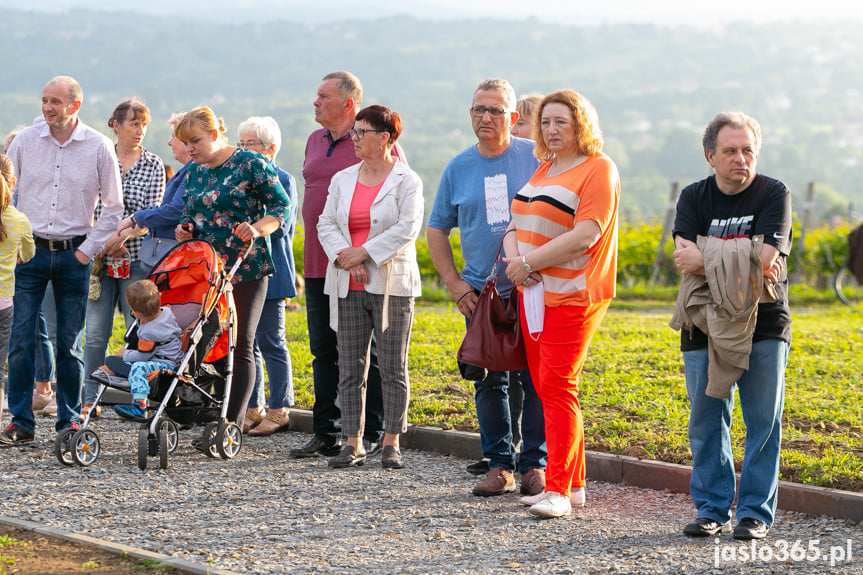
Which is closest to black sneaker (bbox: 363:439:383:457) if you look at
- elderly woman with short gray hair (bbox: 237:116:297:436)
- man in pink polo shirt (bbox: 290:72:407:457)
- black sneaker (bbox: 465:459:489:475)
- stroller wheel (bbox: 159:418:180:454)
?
man in pink polo shirt (bbox: 290:72:407:457)

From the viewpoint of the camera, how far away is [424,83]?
17212 centimetres

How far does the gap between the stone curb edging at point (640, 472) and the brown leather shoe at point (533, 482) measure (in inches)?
24.1

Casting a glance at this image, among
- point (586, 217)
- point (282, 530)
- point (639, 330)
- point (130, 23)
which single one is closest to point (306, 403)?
point (282, 530)

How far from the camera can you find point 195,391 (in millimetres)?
6691

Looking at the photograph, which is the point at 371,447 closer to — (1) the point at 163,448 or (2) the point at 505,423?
(2) the point at 505,423

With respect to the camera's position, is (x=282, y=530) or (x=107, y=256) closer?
(x=282, y=530)

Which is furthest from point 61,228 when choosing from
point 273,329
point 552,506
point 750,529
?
point 750,529

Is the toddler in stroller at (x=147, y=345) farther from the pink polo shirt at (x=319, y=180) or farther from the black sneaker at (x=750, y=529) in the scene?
the black sneaker at (x=750, y=529)

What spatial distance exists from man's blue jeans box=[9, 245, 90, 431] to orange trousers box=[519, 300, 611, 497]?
3.44 metres

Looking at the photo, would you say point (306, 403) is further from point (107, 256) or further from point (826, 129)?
point (826, 129)

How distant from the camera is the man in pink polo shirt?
268 inches

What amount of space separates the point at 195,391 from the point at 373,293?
1.35 m

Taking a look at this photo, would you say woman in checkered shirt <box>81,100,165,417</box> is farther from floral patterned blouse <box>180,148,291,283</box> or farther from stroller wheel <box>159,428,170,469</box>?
stroller wheel <box>159,428,170,469</box>

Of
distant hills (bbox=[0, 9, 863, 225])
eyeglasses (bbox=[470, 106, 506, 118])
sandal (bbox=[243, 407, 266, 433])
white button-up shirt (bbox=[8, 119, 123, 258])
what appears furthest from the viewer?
distant hills (bbox=[0, 9, 863, 225])
